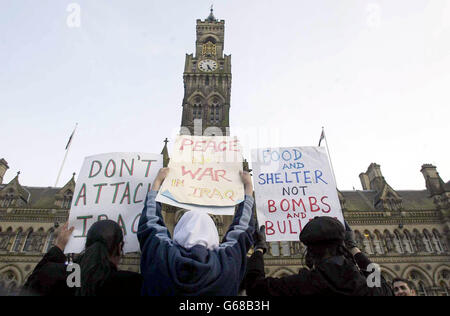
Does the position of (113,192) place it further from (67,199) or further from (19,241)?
(67,199)

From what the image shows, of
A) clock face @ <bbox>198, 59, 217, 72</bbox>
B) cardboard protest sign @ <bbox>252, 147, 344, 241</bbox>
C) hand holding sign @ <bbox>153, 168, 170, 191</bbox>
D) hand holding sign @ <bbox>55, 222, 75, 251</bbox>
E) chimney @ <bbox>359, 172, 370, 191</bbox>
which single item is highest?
clock face @ <bbox>198, 59, 217, 72</bbox>

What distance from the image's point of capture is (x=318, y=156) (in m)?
5.95

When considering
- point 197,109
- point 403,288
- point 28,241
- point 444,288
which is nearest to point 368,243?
point 444,288

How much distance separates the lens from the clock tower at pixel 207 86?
29641 mm

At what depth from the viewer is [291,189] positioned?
218 inches

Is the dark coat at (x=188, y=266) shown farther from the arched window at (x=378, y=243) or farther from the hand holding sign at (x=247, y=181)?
the arched window at (x=378, y=243)

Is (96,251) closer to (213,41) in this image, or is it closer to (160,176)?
(160,176)

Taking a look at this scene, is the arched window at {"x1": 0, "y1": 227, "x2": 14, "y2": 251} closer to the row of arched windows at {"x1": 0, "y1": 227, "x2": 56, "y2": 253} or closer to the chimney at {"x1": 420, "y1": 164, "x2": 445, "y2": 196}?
the row of arched windows at {"x1": 0, "y1": 227, "x2": 56, "y2": 253}

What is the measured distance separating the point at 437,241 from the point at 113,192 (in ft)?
89.7

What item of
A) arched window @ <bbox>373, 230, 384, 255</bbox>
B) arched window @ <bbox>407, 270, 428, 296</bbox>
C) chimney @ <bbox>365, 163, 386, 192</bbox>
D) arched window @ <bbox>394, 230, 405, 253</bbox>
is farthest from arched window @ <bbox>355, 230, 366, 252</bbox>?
chimney @ <bbox>365, 163, 386, 192</bbox>

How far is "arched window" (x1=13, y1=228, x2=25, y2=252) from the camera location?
20500mm

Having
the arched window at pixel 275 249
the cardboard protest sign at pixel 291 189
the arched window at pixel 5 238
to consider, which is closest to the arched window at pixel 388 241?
the arched window at pixel 275 249

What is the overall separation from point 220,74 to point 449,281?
3024 centimetres
